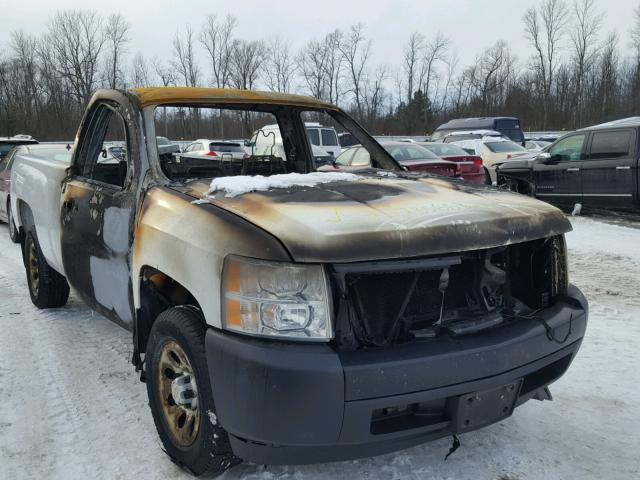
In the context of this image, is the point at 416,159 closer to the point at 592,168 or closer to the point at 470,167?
the point at 470,167

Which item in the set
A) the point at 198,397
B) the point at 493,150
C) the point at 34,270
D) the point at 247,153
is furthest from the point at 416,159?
the point at 198,397

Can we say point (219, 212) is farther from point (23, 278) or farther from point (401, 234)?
point (23, 278)

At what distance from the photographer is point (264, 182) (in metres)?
2.76

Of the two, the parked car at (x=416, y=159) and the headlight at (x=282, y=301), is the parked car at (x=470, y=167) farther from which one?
the headlight at (x=282, y=301)

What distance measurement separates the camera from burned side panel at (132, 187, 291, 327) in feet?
6.77

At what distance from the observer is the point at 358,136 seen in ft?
13.4

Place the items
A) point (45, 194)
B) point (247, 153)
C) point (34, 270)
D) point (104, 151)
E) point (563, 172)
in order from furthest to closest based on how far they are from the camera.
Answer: point (563, 172), point (34, 270), point (45, 194), point (247, 153), point (104, 151)

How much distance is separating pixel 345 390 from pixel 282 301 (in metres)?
0.38

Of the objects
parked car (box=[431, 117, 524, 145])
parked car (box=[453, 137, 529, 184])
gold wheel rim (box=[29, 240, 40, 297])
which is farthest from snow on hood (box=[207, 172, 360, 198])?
parked car (box=[431, 117, 524, 145])

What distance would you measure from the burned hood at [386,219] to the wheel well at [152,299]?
0.49 meters

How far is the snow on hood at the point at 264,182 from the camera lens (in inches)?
101

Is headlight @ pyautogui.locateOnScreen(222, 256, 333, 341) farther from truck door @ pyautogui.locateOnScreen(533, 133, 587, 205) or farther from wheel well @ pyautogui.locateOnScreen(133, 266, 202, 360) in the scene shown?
truck door @ pyautogui.locateOnScreen(533, 133, 587, 205)

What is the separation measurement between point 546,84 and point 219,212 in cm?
6018

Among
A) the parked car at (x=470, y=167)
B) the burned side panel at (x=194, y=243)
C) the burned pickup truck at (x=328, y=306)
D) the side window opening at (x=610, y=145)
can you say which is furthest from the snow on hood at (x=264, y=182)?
the parked car at (x=470, y=167)
